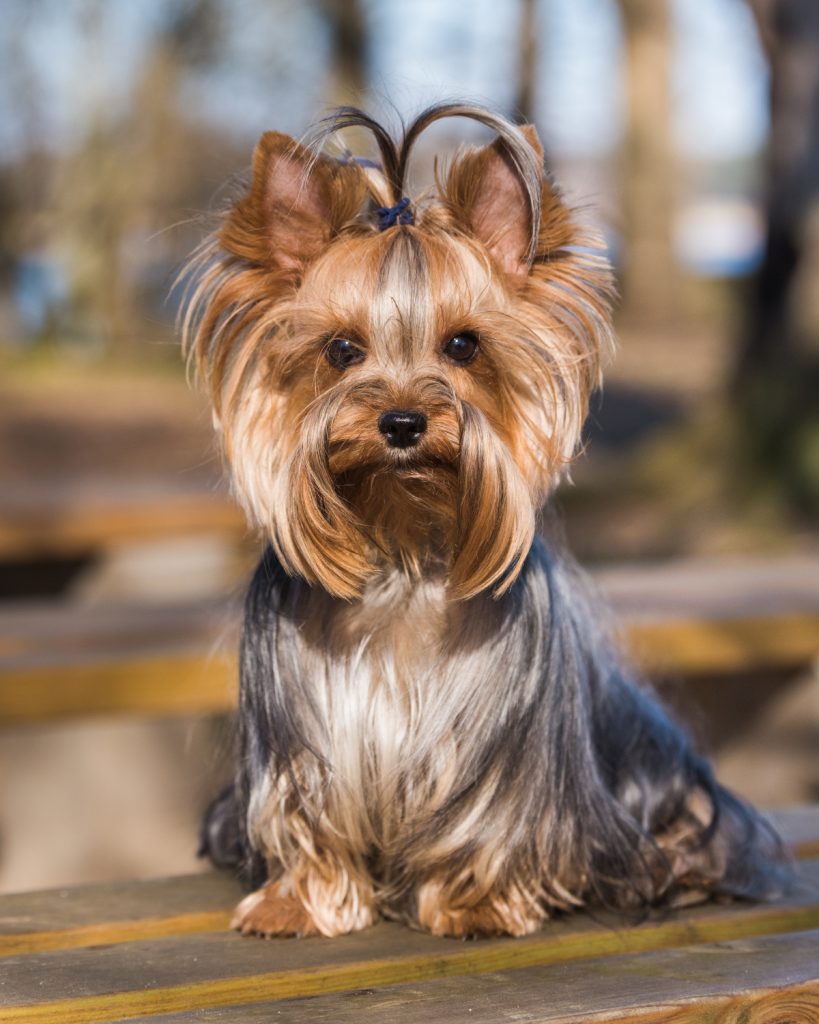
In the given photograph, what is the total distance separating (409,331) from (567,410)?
0.25m

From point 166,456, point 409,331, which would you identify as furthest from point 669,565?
point 166,456

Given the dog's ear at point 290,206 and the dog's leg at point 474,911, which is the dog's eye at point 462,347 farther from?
the dog's leg at point 474,911

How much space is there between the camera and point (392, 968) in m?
1.85

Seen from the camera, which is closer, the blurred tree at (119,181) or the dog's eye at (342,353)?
the dog's eye at (342,353)

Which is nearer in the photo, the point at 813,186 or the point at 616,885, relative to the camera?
the point at 616,885

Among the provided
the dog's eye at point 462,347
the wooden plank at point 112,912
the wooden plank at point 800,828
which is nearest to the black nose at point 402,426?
the dog's eye at point 462,347

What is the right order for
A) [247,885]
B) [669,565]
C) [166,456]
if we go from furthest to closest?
Result: [166,456] → [669,565] → [247,885]

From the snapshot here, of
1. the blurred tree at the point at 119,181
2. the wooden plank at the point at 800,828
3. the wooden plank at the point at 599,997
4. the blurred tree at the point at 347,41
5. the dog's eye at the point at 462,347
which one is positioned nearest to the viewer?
the wooden plank at the point at 599,997

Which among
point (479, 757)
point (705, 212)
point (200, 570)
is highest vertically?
point (479, 757)

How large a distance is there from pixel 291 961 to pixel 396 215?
0.99m

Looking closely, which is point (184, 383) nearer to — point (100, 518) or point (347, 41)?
point (347, 41)

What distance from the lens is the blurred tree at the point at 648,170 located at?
16.0m

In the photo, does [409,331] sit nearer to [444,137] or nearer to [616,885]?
[616,885]

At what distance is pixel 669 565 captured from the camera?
4.49 m
